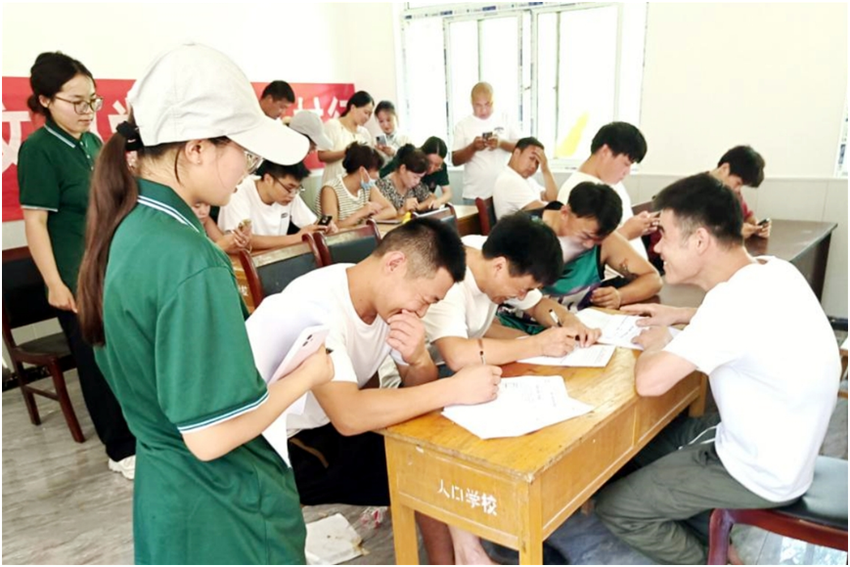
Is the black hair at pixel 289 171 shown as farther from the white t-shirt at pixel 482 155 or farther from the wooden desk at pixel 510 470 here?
the wooden desk at pixel 510 470

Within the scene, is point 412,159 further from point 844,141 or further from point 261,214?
point 844,141

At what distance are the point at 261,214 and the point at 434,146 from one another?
430mm

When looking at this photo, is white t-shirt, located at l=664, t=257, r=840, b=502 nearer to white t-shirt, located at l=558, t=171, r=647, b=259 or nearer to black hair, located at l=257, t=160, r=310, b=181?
white t-shirt, located at l=558, t=171, r=647, b=259

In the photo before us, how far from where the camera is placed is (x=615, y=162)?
144 centimetres

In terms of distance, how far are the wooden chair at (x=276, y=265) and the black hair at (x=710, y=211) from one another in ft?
A: 2.83

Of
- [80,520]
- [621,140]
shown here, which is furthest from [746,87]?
[80,520]

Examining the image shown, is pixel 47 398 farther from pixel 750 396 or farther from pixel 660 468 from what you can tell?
pixel 750 396

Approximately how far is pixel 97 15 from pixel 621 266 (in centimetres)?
150

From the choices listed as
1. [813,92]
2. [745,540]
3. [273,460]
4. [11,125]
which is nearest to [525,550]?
[273,460]

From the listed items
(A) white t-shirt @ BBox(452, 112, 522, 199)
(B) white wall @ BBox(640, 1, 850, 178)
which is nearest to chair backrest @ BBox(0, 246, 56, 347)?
(A) white t-shirt @ BBox(452, 112, 522, 199)

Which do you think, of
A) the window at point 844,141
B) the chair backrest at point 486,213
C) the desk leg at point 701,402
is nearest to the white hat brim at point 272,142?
the chair backrest at point 486,213

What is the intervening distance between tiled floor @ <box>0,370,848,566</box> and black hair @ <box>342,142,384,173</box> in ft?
2.28

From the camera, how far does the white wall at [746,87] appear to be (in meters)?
1.38

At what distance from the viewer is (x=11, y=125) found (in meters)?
0.88
